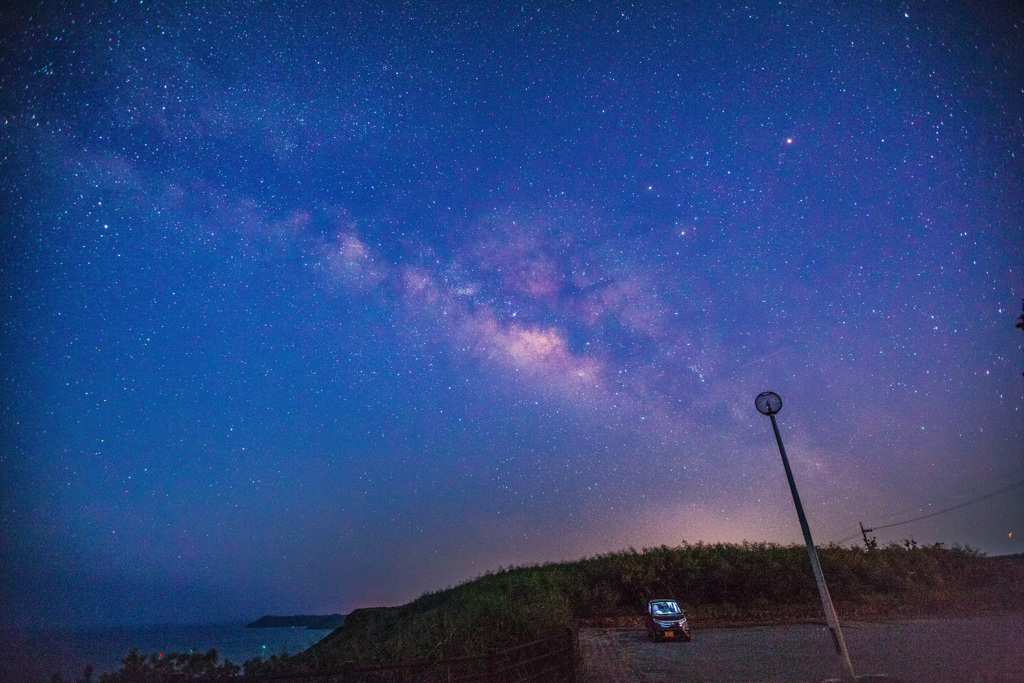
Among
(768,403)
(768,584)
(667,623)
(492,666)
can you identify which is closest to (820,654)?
(667,623)

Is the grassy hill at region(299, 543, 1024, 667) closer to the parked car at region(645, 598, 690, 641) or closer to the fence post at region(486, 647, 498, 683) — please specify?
the parked car at region(645, 598, 690, 641)

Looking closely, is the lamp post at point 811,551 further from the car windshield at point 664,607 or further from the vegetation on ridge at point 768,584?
the vegetation on ridge at point 768,584

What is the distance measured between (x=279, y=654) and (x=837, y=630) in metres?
12.5

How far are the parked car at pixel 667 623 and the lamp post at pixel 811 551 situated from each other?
9314mm

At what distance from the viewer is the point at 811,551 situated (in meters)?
12.2

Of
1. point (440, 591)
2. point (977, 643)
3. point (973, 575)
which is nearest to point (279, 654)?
point (977, 643)

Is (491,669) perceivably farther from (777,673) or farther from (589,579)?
(589,579)

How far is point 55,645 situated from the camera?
8.39 m

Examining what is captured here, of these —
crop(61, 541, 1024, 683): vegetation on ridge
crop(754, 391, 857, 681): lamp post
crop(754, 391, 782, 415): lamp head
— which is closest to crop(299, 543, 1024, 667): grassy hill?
crop(61, 541, 1024, 683): vegetation on ridge

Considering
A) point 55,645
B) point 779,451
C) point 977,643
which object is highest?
point 779,451

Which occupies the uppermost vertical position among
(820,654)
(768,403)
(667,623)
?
(768,403)

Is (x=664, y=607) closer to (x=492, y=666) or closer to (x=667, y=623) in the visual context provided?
(x=667, y=623)

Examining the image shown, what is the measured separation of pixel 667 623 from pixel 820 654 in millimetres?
6618

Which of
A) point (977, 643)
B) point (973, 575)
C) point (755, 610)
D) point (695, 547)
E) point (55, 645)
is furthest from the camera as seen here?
point (695, 547)
